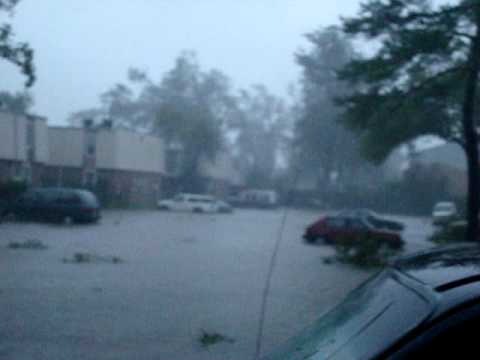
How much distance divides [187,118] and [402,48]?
178 feet

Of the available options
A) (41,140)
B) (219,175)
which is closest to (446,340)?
(41,140)

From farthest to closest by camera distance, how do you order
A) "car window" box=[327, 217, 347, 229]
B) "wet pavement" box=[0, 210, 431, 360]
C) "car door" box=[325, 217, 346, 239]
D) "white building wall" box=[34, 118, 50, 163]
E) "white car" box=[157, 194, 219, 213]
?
"white car" box=[157, 194, 219, 213] → "white building wall" box=[34, 118, 50, 163] → "car window" box=[327, 217, 347, 229] → "car door" box=[325, 217, 346, 239] → "wet pavement" box=[0, 210, 431, 360]

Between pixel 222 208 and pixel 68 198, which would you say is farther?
pixel 222 208

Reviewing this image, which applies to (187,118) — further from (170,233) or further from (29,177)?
(170,233)

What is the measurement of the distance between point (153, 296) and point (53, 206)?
23806mm

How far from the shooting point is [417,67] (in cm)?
2292

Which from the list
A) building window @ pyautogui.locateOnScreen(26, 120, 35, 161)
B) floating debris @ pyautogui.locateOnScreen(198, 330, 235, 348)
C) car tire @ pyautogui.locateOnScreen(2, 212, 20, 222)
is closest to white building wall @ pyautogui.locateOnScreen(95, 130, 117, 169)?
building window @ pyautogui.locateOnScreen(26, 120, 35, 161)

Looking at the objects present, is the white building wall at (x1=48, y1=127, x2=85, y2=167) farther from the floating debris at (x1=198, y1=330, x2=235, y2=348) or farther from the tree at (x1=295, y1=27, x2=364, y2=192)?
the floating debris at (x1=198, y1=330, x2=235, y2=348)

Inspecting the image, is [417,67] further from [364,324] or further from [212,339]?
[364,324]

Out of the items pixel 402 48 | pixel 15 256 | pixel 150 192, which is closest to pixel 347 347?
pixel 402 48

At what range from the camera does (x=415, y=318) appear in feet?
8.68

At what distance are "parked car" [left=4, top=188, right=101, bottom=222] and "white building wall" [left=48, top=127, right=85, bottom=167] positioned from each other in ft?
Answer: 58.9

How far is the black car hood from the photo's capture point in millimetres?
2914

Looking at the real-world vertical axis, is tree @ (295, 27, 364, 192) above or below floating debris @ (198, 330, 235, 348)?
above
